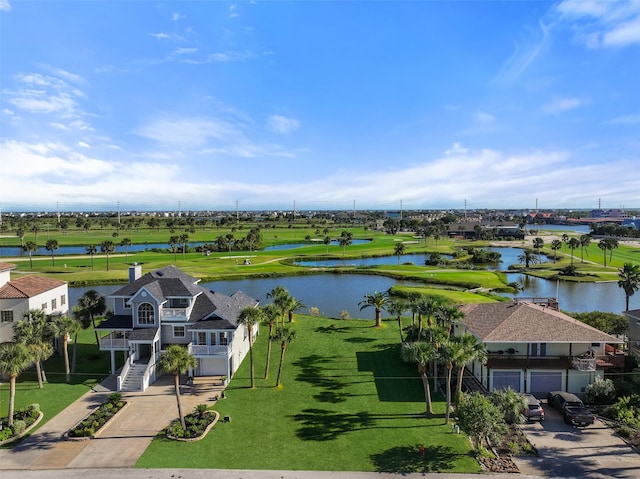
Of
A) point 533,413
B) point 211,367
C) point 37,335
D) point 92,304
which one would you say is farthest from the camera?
point 92,304

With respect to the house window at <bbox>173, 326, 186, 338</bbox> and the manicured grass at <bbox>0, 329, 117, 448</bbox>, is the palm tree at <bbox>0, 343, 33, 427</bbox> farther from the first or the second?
the house window at <bbox>173, 326, 186, 338</bbox>

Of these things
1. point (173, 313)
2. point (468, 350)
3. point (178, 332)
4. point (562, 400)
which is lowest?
point (562, 400)

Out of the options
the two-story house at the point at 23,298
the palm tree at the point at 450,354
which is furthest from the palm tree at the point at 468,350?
the two-story house at the point at 23,298

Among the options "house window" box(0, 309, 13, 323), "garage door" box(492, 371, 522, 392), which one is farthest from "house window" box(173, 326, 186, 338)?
"garage door" box(492, 371, 522, 392)

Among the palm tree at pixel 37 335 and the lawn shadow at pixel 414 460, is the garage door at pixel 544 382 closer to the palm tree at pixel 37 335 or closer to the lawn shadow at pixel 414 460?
the lawn shadow at pixel 414 460

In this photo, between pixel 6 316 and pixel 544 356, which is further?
pixel 6 316

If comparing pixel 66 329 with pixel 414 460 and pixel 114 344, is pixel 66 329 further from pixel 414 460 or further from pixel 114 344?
pixel 414 460

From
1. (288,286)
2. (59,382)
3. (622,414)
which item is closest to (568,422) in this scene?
(622,414)

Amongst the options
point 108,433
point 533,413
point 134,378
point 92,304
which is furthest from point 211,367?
point 533,413
